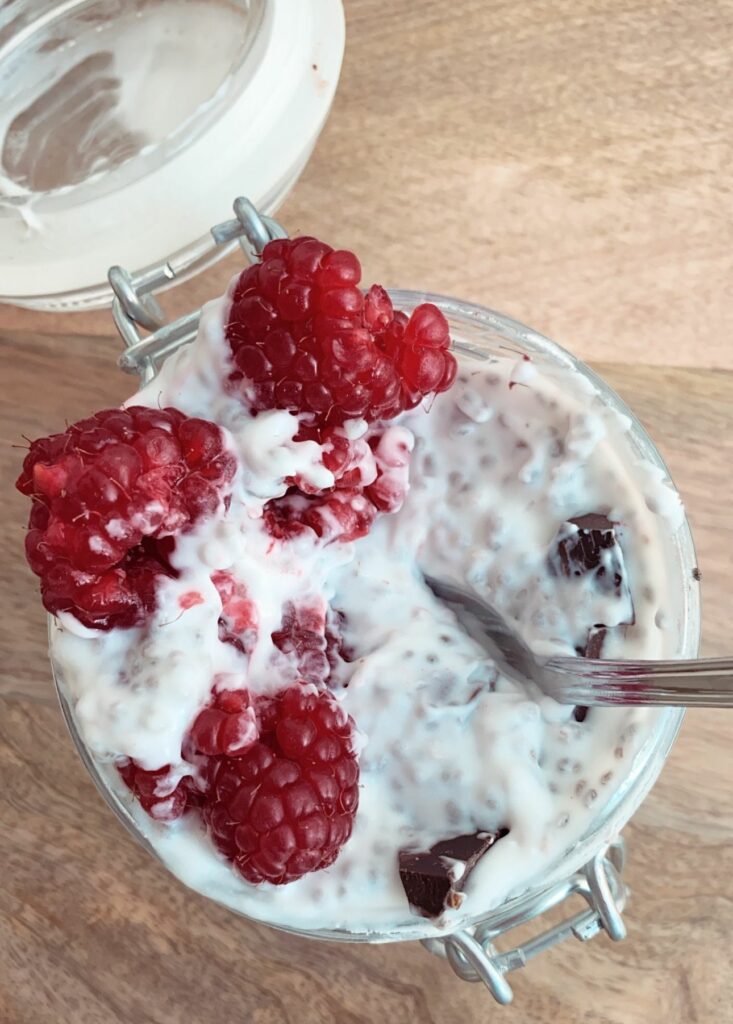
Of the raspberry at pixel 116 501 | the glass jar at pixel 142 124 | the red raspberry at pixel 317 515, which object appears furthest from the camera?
the glass jar at pixel 142 124

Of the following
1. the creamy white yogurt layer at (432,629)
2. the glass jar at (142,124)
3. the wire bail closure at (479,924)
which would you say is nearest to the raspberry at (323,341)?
the creamy white yogurt layer at (432,629)

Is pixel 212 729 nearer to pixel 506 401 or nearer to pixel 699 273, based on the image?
pixel 506 401

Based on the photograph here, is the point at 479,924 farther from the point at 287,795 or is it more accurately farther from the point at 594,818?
the point at 287,795

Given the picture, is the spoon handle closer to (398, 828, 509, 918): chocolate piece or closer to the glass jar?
(398, 828, 509, 918): chocolate piece

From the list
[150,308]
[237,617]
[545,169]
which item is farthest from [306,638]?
[545,169]

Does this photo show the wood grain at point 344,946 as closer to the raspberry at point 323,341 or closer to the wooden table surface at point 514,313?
the wooden table surface at point 514,313

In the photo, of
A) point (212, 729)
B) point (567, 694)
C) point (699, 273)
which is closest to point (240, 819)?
point (212, 729)
